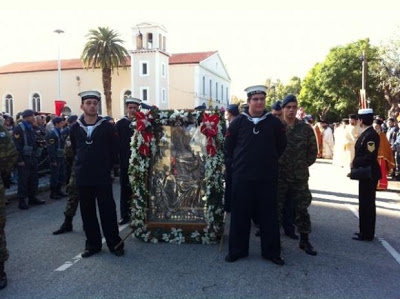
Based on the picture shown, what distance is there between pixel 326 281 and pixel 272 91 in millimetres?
71757

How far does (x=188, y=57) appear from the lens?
6594 cm

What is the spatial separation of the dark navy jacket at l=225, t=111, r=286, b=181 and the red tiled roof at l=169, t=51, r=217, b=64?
59.7 metres

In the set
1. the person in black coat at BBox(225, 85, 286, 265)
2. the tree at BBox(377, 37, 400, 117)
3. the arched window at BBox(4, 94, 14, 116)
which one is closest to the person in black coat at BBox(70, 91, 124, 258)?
the person in black coat at BBox(225, 85, 286, 265)

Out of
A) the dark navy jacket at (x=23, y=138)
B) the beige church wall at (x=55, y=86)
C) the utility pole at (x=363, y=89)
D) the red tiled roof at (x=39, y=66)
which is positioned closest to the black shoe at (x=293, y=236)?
the dark navy jacket at (x=23, y=138)

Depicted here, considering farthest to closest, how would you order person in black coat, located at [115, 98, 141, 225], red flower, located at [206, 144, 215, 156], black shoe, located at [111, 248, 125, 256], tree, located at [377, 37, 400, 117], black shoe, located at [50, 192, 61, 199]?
tree, located at [377, 37, 400, 117] < black shoe, located at [50, 192, 61, 199] < person in black coat, located at [115, 98, 141, 225] < red flower, located at [206, 144, 215, 156] < black shoe, located at [111, 248, 125, 256]

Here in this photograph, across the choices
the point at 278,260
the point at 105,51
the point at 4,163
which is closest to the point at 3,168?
the point at 4,163

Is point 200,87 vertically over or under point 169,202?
over

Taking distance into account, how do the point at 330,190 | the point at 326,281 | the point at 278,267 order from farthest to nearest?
the point at 330,190 → the point at 278,267 → the point at 326,281

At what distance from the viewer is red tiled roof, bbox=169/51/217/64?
210ft

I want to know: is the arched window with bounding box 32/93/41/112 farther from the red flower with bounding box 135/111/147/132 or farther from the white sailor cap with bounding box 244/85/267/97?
the white sailor cap with bounding box 244/85/267/97

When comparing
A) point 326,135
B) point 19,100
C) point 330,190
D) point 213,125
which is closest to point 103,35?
point 19,100

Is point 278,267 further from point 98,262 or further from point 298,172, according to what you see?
point 98,262

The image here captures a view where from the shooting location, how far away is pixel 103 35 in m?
47.9

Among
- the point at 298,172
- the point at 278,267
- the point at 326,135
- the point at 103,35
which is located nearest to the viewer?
the point at 278,267
